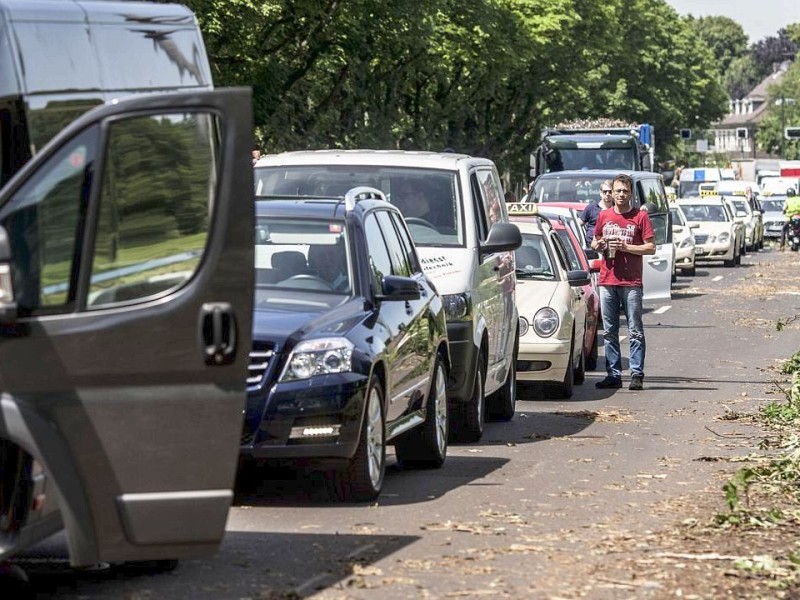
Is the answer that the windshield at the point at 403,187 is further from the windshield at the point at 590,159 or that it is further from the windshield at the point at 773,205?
the windshield at the point at 773,205

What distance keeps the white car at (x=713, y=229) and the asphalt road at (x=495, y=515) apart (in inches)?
1265

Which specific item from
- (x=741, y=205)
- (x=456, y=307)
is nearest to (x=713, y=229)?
(x=741, y=205)

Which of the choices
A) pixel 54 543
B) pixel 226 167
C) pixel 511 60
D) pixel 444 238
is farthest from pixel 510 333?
pixel 511 60

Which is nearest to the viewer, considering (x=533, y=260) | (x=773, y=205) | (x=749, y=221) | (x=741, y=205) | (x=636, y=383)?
(x=636, y=383)

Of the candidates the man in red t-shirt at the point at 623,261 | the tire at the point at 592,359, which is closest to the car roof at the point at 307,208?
the man in red t-shirt at the point at 623,261

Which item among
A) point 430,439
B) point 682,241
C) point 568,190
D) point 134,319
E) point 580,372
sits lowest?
point 682,241

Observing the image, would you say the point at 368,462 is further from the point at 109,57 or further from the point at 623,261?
the point at 623,261

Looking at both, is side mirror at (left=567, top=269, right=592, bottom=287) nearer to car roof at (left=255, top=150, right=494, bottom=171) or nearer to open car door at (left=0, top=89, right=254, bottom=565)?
car roof at (left=255, top=150, right=494, bottom=171)

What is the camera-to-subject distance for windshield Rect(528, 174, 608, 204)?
1236 inches

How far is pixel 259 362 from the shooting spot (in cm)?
982

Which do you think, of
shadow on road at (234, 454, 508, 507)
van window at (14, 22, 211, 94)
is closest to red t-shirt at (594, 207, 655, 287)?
shadow on road at (234, 454, 508, 507)

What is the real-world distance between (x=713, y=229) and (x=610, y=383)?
31992mm

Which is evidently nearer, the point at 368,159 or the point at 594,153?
the point at 368,159

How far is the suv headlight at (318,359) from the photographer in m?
9.80
